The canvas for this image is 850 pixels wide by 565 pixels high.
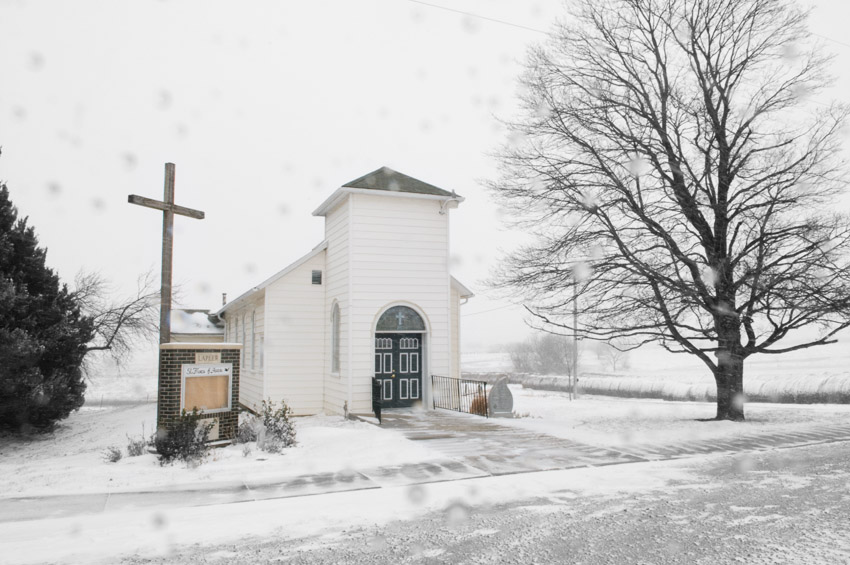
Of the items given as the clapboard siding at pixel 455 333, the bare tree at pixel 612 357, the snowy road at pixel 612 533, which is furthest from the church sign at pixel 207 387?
the bare tree at pixel 612 357

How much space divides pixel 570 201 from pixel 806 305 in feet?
17.4

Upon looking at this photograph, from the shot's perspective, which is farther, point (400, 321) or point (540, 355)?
point (540, 355)

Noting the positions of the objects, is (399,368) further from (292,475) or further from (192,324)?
(192,324)

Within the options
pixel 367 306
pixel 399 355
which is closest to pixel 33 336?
pixel 367 306

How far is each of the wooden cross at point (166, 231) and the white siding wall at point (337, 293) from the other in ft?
16.7

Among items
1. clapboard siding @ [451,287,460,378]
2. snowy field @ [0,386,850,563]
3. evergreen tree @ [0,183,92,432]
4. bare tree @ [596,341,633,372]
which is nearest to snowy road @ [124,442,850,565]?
snowy field @ [0,386,850,563]

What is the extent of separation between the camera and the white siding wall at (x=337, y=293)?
1552 centimetres

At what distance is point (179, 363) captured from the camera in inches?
403

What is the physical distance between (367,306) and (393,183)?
138 inches

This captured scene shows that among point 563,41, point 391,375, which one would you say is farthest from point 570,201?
point 391,375

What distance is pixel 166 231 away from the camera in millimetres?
10953

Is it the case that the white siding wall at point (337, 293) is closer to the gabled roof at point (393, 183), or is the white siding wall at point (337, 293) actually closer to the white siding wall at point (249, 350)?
the gabled roof at point (393, 183)

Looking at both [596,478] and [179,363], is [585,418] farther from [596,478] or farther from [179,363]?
[179,363]

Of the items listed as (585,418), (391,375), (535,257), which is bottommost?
(585,418)
